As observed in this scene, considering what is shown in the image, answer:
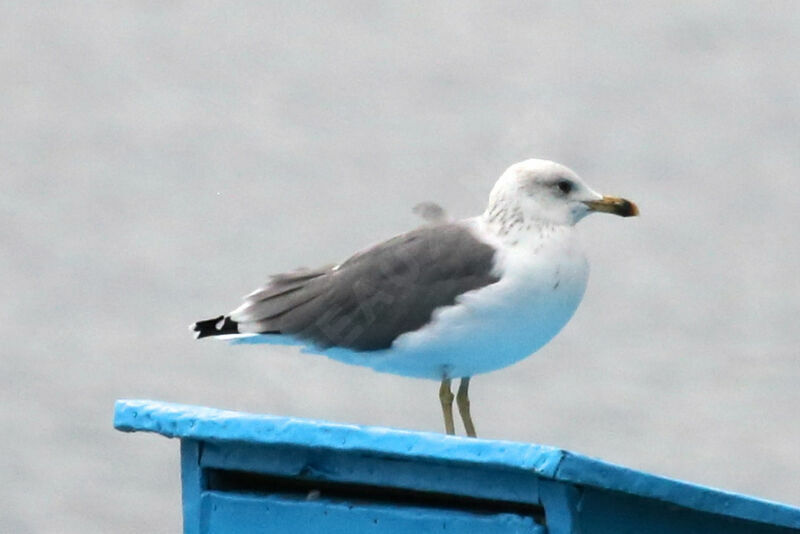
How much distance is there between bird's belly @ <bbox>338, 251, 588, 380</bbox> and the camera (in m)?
2.97

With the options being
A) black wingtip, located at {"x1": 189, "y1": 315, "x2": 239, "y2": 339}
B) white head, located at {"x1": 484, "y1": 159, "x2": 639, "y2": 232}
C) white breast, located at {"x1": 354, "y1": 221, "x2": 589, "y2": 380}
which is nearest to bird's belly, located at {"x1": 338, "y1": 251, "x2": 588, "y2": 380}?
white breast, located at {"x1": 354, "y1": 221, "x2": 589, "y2": 380}

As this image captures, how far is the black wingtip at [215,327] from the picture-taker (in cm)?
324

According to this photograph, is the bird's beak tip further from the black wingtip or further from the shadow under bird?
the black wingtip

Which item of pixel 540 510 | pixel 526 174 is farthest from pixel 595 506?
pixel 526 174

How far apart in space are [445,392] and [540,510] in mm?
1216

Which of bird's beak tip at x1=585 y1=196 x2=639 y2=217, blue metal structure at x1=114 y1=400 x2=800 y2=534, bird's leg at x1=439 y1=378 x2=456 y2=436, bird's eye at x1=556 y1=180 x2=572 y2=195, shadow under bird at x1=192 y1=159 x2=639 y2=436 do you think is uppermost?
bird's eye at x1=556 y1=180 x2=572 y2=195

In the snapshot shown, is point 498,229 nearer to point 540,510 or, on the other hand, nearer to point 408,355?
point 408,355

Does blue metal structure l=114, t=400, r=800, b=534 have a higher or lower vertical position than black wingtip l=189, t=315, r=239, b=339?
lower

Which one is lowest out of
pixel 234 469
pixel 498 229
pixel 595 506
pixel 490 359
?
pixel 595 506

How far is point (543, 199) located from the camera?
3154 millimetres

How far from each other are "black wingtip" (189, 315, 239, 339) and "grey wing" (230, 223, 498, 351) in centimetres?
2

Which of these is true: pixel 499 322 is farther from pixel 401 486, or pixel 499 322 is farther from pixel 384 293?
pixel 401 486

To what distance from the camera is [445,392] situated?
325cm

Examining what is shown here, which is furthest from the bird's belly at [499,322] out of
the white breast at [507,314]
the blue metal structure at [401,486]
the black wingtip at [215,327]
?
the blue metal structure at [401,486]
